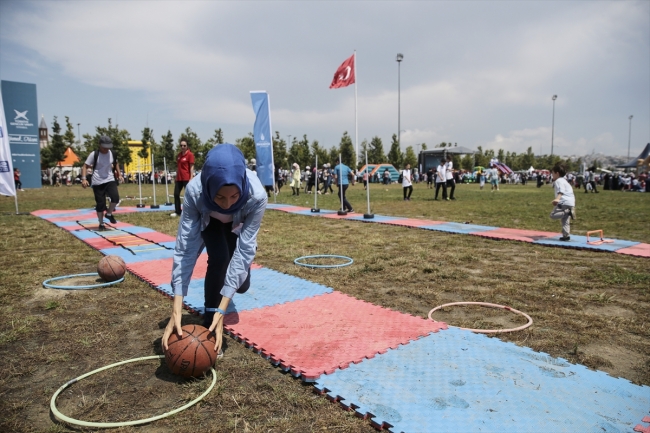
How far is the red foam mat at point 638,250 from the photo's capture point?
24.3ft

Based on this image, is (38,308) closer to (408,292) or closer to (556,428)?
(408,292)

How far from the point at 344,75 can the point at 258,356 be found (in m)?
11.7

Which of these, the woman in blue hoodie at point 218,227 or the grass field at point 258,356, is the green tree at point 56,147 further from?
the woman in blue hoodie at point 218,227

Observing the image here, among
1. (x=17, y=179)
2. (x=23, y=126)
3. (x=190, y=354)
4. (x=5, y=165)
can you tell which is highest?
(x=23, y=126)

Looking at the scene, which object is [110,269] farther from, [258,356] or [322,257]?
[322,257]

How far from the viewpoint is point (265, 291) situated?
518cm

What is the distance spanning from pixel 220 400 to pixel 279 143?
61163 millimetres

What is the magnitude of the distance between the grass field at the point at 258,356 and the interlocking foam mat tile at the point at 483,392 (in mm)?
238

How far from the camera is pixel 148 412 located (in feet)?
8.87

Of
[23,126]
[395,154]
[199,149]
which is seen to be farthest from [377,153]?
[23,126]

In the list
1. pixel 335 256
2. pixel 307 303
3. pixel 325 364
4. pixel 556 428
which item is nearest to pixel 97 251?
pixel 335 256

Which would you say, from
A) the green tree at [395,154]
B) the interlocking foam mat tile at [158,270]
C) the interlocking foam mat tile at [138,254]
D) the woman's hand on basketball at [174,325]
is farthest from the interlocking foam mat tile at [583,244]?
the green tree at [395,154]

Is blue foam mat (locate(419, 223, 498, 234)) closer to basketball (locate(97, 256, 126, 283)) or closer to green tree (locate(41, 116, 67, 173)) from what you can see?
basketball (locate(97, 256, 126, 283))

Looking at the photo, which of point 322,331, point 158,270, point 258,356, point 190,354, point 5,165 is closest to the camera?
point 190,354
